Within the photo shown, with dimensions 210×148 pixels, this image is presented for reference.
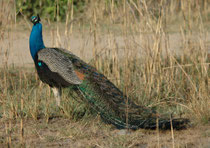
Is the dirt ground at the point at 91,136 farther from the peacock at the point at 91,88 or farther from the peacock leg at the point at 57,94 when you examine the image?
the peacock leg at the point at 57,94

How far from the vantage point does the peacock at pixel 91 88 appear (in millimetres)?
3342

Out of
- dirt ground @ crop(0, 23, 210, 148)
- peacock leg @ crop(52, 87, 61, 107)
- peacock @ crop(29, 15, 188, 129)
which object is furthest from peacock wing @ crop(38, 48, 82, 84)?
dirt ground @ crop(0, 23, 210, 148)

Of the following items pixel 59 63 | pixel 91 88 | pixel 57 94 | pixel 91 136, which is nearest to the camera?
pixel 91 136

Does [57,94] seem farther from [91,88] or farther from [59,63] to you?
[91,88]

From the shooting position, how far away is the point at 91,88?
11.6 feet

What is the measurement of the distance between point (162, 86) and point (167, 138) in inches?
41.2

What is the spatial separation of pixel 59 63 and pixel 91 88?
1.43ft

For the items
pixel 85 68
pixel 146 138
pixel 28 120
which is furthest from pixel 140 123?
pixel 28 120

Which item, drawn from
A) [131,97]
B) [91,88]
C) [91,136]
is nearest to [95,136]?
[91,136]

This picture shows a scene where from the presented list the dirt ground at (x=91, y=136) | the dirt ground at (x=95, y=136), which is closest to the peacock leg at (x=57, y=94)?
the dirt ground at (x=91, y=136)

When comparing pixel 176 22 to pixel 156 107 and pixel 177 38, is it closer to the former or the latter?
pixel 177 38

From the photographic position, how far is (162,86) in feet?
13.9

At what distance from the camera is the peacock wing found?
3.62 m

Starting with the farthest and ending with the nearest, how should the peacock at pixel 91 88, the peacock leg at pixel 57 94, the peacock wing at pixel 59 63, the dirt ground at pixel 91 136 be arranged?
the peacock leg at pixel 57 94 < the peacock wing at pixel 59 63 < the peacock at pixel 91 88 < the dirt ground at pixel 91 136
